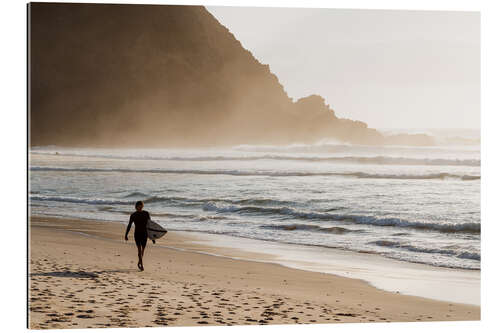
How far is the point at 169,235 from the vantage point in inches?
408

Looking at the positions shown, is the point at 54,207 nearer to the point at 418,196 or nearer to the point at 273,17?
the point at 273,17

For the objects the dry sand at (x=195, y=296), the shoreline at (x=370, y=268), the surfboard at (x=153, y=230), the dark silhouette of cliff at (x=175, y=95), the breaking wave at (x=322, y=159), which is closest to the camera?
the dry sand at (x=195, y=296)

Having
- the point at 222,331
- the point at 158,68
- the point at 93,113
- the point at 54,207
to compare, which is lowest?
the point at 222,331

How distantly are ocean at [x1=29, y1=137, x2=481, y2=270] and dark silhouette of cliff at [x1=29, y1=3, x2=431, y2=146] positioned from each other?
0.26m

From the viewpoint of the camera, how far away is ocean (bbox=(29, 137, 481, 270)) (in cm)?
895

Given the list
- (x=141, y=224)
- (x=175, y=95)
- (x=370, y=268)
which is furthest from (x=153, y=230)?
(x=370, y=268)

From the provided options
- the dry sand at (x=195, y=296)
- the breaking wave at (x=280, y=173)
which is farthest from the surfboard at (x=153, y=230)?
the breaking wave at (x=280, y=173)

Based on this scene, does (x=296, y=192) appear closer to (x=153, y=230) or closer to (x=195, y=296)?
(x=153, y=230)

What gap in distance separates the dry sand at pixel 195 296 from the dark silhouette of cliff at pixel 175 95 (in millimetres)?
1627

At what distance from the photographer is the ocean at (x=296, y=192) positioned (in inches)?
352

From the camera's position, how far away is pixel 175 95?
9.14m

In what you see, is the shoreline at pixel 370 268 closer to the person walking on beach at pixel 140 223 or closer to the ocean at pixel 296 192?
the ocean at pixel 296 192
